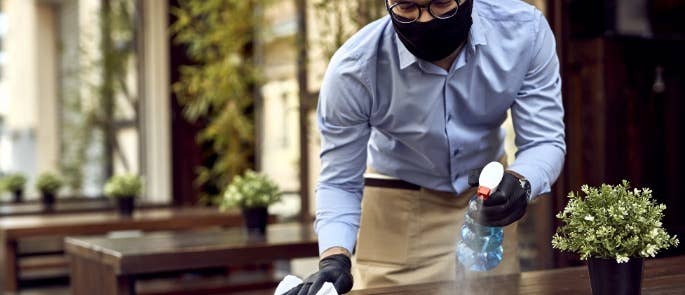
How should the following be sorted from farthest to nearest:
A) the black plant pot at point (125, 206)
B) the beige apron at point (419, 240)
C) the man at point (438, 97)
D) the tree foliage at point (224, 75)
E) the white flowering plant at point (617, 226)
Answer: the tree foliage at point (224, 75) < the black plant pot at point (125, 206) < the beige apron at point (419, 240) < the man at point (438, 97) < the white flowering plant at point (617, 226)

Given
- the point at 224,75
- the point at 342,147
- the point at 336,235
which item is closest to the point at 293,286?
the point at 336,235

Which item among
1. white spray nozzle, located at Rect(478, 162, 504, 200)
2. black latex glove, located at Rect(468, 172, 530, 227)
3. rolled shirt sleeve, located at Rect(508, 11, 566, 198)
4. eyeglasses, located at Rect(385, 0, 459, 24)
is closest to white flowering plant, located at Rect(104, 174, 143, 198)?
rolled shirt sleeve, located at Rect(508, 11, 566, 198)

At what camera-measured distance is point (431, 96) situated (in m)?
2.11

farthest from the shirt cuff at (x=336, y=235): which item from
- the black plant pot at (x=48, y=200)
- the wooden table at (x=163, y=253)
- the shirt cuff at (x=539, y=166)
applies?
the black plant pot at (x=48, y=200)

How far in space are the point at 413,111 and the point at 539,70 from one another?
288mm

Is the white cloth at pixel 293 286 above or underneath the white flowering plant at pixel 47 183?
above

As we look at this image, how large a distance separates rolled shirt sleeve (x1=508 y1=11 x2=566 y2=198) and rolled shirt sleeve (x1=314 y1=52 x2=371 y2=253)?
1.12 feet

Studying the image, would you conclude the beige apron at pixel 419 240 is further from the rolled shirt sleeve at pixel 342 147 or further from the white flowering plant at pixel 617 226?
the white flowering plant at pixel 617 226

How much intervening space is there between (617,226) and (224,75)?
16.7ft

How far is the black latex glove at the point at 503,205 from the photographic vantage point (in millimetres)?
1704

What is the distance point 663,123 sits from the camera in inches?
159

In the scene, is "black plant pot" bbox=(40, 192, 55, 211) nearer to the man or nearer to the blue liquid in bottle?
the man

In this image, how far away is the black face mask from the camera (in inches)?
75.7

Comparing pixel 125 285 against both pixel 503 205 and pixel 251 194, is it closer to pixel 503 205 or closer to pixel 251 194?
pixel 251 194
